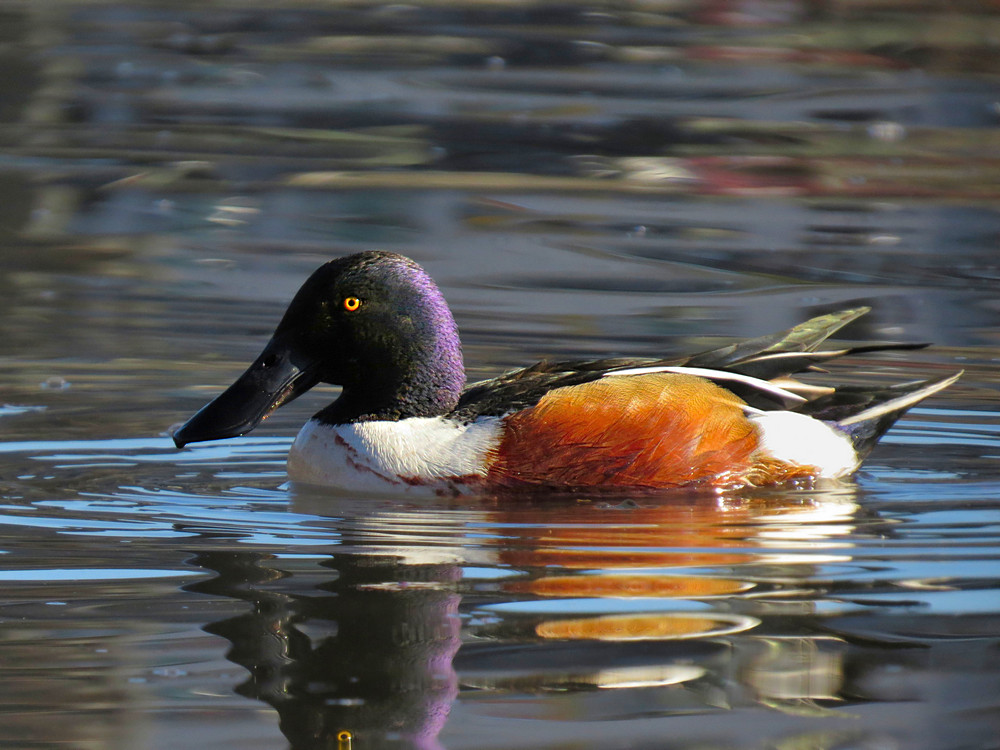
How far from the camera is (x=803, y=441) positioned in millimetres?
5844

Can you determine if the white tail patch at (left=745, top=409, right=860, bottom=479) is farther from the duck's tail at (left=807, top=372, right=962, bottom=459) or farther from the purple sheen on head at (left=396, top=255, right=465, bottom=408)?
the purple sheen on head at (left=396, top=255, right=465, bottom=408)

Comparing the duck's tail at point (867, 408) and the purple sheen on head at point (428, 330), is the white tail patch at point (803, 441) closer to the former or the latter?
the duck's tail at point (867, 408)

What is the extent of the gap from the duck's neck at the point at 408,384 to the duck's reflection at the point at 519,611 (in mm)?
578

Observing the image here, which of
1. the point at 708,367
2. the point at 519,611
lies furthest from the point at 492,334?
the point at 519,611

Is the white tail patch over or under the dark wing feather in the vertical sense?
under

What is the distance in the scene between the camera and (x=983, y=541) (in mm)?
4824

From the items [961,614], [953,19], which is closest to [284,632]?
[961,614]

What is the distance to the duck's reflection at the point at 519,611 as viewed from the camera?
11.6 ft

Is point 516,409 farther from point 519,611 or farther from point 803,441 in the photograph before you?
point 519,611

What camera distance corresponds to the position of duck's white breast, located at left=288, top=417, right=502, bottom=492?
18.3 feet

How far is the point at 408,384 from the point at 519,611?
1.93 metres

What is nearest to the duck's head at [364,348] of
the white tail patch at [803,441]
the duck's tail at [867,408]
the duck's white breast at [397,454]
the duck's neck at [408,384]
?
the duck's neck at [408,384]

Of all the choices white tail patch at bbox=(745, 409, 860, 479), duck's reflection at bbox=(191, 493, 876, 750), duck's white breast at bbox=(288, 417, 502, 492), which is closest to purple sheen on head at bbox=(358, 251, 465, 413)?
duck's white breast at bbox=(288, 417, 502, 492)

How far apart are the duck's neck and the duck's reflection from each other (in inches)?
22.8
